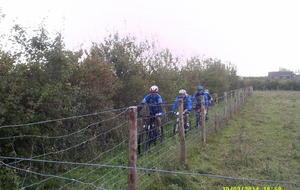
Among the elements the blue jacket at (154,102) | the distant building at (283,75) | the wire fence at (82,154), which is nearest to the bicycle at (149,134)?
the wire fence at (82,154)

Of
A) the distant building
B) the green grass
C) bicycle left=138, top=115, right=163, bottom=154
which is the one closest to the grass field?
Answer: the green grass

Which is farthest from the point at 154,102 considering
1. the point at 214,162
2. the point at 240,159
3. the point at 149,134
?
the point at 240,159

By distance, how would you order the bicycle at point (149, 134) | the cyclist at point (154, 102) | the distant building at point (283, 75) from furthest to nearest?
the distant building at point (283, 75)
the cyclist at point (154, 102)
the bicycle at point (149, 134)

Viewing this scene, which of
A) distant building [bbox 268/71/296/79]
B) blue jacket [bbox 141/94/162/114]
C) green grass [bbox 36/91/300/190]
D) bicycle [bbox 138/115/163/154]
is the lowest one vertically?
green grass [bbox 36/91/300/190]

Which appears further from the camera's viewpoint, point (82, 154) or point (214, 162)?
point (82, 154)

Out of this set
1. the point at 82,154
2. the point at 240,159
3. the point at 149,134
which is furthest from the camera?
the point at 149,134

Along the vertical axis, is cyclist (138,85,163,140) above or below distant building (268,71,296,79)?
below

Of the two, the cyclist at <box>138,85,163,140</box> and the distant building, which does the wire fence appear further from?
the distant building

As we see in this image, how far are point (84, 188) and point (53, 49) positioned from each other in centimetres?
334

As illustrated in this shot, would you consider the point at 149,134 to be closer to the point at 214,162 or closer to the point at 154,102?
the point at 154,102

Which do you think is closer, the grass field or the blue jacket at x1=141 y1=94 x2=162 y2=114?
the grass field

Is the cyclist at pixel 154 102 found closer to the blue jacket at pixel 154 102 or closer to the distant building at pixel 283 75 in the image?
the blue jacket at pixel 154 102

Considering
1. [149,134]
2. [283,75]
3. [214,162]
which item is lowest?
[214,162]

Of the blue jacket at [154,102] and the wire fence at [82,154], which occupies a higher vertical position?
the blue jacket at [154,102]
